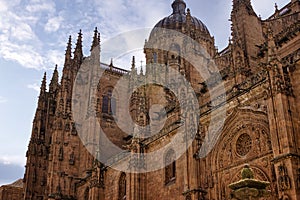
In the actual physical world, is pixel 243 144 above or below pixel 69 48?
below

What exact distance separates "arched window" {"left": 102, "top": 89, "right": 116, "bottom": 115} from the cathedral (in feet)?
0.35

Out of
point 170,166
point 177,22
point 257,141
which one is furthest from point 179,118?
point 177,22

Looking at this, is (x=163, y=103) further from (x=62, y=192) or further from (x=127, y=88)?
(x=62, y=192)

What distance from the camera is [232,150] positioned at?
59.0 ft

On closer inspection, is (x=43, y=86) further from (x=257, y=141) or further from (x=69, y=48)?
(x=257, y=141)

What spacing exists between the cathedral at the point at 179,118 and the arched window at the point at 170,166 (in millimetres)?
56

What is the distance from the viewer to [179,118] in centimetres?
2491

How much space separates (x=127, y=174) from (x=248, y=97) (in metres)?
10.2

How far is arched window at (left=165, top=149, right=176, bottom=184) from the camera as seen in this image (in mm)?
22141

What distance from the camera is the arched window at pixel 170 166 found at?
2214cm

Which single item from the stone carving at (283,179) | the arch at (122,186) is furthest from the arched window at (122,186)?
the stone carving at (283,179)

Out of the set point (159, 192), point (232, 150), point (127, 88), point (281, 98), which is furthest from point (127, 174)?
point (127, 88)

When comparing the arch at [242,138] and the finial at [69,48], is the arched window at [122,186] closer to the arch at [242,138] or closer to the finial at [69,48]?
the arch at [242,138]

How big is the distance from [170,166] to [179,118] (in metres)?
3.64
